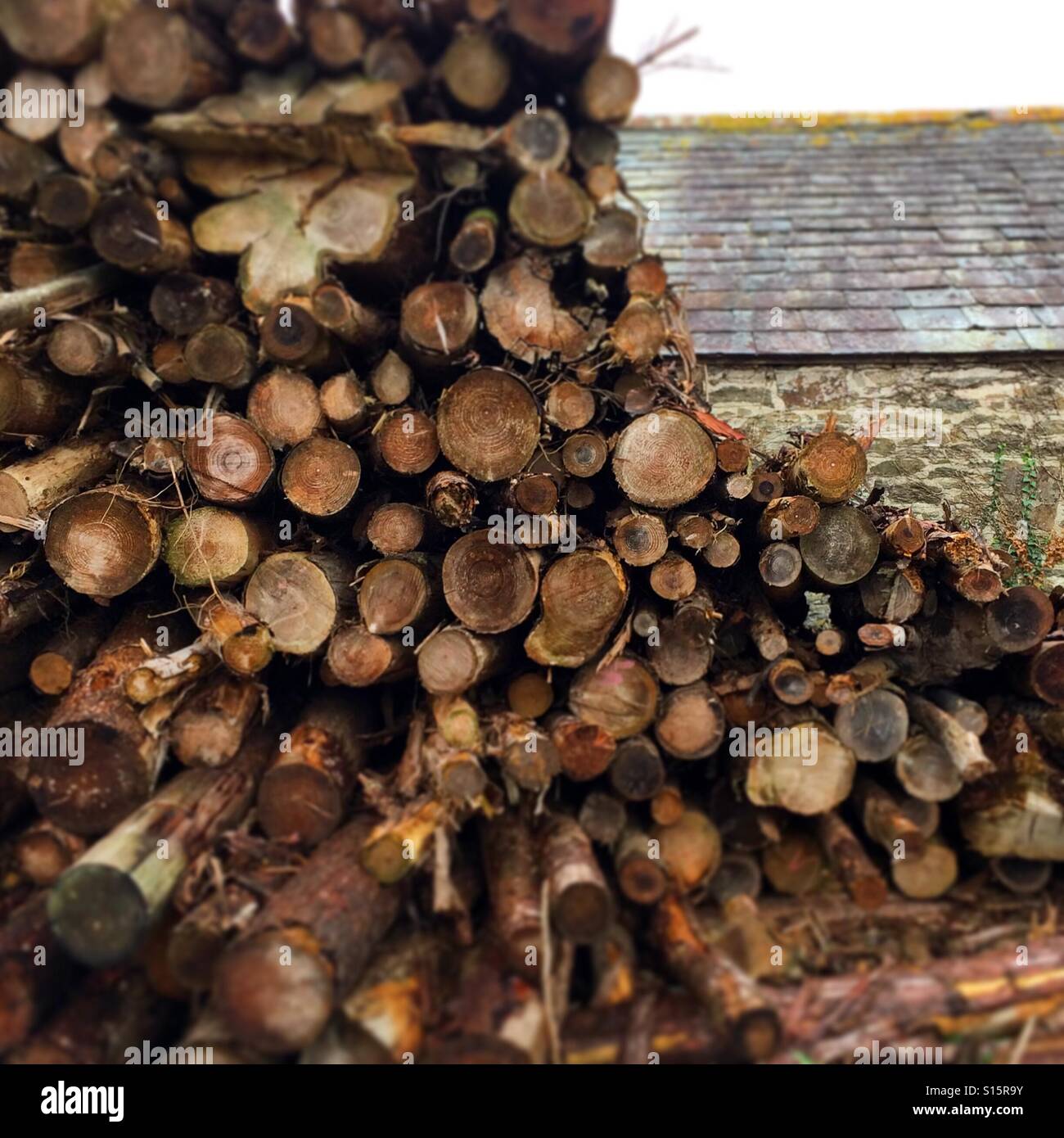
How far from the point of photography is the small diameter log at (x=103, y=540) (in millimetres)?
2727

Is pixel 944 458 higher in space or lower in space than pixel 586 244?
lower

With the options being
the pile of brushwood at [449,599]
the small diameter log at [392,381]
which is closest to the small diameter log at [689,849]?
the pile of brushwood at [449,599]

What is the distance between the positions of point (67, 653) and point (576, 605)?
2021 millimetres

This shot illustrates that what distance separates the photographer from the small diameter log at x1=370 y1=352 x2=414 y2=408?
299cm

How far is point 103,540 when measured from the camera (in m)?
2.74

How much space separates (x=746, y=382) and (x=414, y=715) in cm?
354

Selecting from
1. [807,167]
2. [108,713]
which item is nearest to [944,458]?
[807,167]

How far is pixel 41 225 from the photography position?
3152 millimetres

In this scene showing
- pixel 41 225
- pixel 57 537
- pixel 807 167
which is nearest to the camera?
pixel 57 537

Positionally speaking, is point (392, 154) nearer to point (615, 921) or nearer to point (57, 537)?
point (57, 537)

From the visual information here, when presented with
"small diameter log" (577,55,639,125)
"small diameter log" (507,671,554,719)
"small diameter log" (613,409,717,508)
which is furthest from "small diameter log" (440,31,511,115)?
"small diameter log" (507,671,554,719)

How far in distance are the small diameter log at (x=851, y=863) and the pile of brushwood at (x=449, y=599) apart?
0.02 m

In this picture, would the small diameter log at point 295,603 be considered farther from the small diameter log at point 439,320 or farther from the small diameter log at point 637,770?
the small diameter log at point 637,770

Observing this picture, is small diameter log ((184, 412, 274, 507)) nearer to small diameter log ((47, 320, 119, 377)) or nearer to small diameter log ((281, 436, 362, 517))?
small diameter log ((281, 436, 362, 517))
